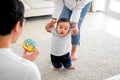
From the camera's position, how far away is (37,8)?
3607 millimetres

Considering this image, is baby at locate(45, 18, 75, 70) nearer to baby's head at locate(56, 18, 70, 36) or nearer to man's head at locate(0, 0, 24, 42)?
baby's head at locate(56, 18, 70, 36)

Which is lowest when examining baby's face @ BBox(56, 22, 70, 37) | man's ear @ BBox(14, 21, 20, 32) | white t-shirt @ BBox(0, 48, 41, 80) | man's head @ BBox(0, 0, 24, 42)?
baby's face @ BBox(56, 22, 70, 37)

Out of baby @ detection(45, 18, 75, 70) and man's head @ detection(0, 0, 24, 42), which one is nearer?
man's head @ detection(0, 0, 24, 42)

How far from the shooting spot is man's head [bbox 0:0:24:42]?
2.50ft

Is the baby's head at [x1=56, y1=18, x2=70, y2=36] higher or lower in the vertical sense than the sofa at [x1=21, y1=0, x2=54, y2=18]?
higher

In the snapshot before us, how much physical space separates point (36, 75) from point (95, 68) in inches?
56.9

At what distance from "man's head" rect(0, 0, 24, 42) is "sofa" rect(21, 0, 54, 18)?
2.75 meters

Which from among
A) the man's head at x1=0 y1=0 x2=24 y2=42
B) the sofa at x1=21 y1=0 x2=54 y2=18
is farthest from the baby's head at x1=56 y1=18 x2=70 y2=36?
the sofa at x1=21 y1=0 x2=54 y2=18

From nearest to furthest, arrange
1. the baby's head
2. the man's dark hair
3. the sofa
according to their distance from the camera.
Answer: the man's dark hair → the baby's head → the sofa

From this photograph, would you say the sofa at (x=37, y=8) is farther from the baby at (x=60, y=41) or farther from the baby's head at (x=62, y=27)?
the baby's head at (x=62, y=27)

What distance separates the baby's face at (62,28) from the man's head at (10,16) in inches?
41.6

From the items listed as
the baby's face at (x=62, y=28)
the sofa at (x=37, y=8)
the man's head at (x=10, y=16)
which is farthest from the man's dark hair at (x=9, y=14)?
the sofa at (x=37, y=8)

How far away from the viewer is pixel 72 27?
6.71 feet

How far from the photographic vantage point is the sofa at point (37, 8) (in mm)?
3570
